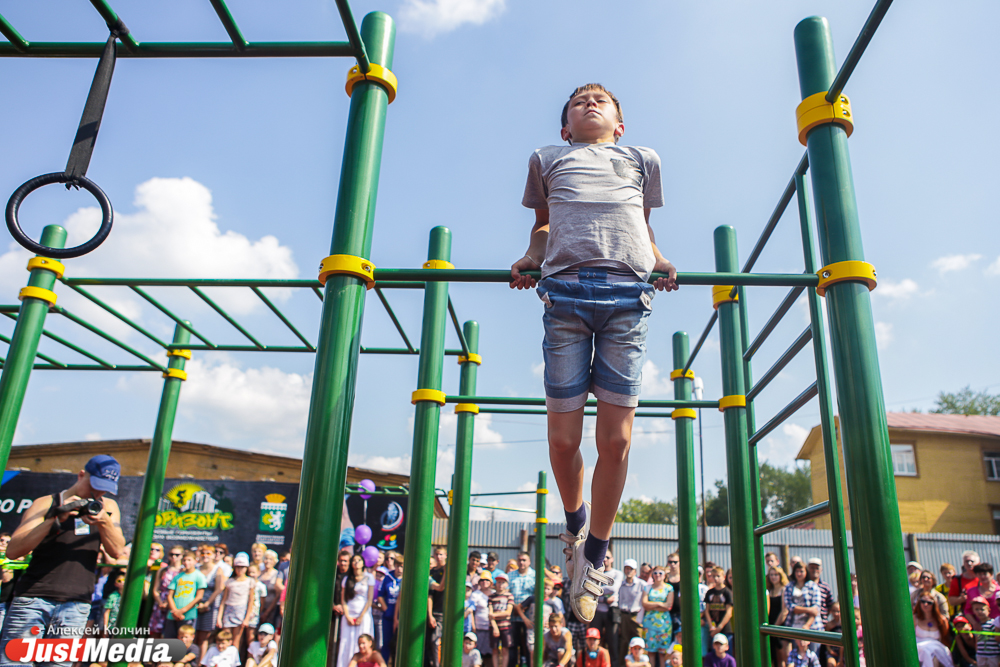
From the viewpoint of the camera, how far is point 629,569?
7.84 metres

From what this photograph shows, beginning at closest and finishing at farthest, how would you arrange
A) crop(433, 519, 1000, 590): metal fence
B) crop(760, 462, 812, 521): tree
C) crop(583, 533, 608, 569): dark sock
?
crop(583, 533, 608, 569): dark sock → crop(433, 519, 1000, 590): metal fence → crop(760, 462, 812, 521): tree

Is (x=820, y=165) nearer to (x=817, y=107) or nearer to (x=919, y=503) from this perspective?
(x=817, y=107)

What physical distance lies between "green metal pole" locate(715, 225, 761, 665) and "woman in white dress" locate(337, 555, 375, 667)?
5514 millimetres

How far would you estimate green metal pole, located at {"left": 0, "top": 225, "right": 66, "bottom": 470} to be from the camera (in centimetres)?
404

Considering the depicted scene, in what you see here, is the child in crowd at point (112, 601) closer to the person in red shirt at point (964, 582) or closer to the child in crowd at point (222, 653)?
the child in crowd at point (222, 653)

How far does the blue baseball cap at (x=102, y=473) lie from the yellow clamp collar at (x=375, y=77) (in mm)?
2762

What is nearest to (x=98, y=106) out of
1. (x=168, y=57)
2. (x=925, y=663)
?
→ (x=168, y=57)

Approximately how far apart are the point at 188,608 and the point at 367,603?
6.64 feet

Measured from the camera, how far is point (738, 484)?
3133 millimetres

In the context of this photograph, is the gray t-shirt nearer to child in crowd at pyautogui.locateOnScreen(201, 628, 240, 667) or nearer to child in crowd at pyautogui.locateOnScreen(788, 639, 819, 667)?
child in crowd at pyautogui.locateOnScreen(788, 639, 819, 667)

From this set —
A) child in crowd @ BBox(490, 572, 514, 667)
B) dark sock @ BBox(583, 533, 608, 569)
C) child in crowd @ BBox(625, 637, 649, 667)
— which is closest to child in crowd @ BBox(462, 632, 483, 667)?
child in crowd @ BBox(490, 572, 514, 667)

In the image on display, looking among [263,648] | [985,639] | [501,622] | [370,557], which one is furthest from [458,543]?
[370,557]

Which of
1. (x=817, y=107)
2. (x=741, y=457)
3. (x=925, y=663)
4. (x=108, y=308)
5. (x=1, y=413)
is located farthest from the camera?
(x=925, y=663)

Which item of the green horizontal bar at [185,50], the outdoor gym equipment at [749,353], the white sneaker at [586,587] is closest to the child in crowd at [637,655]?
the outdoor gym equipment at [749,353]
